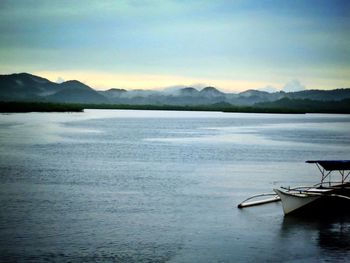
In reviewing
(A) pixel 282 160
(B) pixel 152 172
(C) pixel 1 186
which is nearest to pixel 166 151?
(A) pixel 282 160

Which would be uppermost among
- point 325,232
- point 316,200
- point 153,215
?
point 316,200

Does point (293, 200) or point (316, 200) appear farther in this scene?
point (316, 200)

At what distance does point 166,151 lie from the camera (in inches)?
2114

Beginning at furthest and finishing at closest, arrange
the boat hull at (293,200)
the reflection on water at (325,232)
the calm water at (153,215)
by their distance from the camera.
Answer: the boat hull at (293,200)
the reflection on water at (325,232)
the calm water at (153,215)

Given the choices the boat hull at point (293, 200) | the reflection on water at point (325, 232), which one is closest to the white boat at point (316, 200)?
the boat hull at point (293, 200)

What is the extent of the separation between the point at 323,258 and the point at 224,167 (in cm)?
2338

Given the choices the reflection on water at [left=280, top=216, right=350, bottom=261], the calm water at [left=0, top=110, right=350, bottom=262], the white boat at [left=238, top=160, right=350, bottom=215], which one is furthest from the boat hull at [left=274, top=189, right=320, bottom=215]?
the calm water at [left=0, top=110, right=350, bottom=262]

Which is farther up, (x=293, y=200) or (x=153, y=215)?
(x=293, y=200)

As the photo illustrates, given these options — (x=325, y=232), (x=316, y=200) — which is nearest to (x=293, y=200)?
(x=316, y=200)

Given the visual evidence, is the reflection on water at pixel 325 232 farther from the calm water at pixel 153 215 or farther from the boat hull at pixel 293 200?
the boat hull at pixel 293 200

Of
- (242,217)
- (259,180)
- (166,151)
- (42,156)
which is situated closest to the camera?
(242,217)

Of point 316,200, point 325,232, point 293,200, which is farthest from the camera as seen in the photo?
point 316,200

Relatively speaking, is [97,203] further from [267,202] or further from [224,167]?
[224,167]

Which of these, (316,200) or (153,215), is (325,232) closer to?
(316,200)
